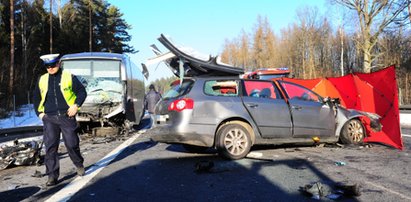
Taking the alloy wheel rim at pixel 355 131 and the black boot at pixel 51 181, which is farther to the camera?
the alloy wheel rim at pixel 355 131

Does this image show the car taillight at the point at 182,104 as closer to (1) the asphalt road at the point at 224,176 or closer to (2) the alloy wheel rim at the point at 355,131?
Result: (1) the asphalt road at the point at 224,176

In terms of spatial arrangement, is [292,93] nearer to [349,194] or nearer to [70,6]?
[349,194]

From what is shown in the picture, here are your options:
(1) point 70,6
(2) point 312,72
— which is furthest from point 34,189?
(2) point 312,72

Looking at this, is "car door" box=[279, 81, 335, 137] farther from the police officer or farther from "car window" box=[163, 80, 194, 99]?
the police officer

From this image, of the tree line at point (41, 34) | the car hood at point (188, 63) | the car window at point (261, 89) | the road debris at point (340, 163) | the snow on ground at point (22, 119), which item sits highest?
the tree line at point (41, 34)

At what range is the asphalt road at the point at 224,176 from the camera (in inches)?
187

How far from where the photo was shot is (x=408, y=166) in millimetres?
6203

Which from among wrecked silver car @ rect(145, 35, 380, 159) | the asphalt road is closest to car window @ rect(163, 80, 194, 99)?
wrecked silver car @ rect(145, 35, 380, 159)

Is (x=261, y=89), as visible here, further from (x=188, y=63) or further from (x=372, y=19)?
(x=372, y=19)

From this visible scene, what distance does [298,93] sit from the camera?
813 cm

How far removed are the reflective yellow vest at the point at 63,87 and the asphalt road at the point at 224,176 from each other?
44.8 inches

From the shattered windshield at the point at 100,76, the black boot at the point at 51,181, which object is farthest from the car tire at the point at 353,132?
the shattered windshield at the point at 100,76

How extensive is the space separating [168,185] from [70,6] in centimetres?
4602

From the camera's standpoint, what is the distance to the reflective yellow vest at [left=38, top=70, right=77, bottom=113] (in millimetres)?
5637
